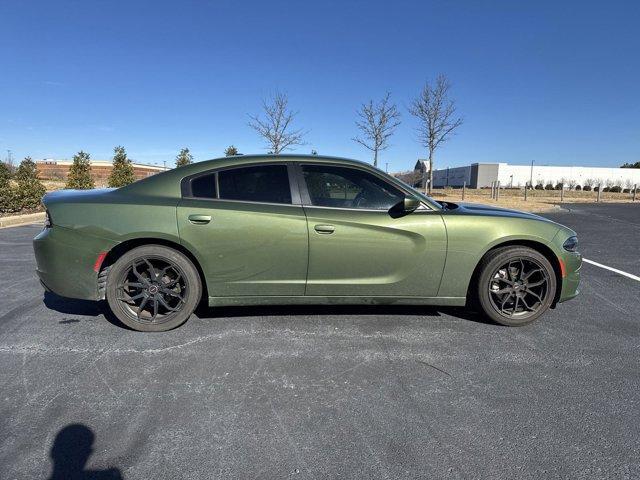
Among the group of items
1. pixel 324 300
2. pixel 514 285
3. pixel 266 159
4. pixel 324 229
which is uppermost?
pixel 266 159

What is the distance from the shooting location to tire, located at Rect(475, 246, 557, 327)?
3578 mm

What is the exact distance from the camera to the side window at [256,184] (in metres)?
3.50

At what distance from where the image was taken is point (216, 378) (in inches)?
106

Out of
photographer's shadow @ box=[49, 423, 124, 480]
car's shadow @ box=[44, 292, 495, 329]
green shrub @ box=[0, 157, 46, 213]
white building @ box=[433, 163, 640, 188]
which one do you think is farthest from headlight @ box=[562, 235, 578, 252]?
white building @ box=[433, 163, 640, 188]

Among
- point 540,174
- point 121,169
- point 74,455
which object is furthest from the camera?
point 540,174

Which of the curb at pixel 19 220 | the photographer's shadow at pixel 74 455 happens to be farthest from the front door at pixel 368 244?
the curb at pixel 19 220

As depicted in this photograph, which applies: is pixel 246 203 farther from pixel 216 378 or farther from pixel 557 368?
pixel 557 368

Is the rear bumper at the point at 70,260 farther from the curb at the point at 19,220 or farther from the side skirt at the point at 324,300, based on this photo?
the curb at the point at 19,220

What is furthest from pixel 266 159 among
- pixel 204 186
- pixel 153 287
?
pixel 153 287

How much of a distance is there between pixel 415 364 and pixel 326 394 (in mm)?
774

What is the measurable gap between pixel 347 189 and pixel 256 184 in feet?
2.69

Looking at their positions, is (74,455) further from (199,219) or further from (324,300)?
(324,300)

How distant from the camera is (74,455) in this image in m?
1.96

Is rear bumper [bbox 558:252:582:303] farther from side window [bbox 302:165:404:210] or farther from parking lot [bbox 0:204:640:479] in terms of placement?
side window [bbox 302:165:404:210]
